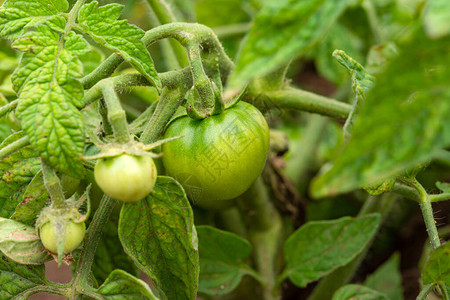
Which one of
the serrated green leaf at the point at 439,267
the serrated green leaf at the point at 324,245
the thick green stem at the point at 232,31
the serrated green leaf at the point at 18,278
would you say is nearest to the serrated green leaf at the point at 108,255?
the serrated green leaf at the point at 18,278

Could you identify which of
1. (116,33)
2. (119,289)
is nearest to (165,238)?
(119,289)

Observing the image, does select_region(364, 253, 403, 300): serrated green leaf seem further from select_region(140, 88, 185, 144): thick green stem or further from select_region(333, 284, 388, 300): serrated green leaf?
select_region(140, 88, 185, 144): thick green stem

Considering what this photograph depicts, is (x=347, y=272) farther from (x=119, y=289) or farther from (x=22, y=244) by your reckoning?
(x=22, y=244)

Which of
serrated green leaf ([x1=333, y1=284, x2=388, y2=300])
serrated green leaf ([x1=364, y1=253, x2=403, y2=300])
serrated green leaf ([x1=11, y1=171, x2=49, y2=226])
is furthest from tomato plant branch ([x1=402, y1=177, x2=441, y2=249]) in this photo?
serrated green leaf ([x1=11, y1=171, x2=49, y2=226])

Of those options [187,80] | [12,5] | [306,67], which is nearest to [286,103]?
[187,80]

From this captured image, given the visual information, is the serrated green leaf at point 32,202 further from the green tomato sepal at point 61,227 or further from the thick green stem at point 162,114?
the thick green stem at point 162,114

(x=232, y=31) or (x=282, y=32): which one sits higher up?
(x=282, y=32)
